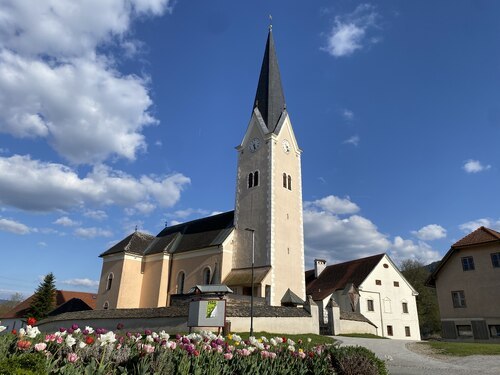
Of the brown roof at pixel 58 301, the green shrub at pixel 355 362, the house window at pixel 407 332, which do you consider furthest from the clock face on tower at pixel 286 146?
the brown roof at pixel 58 301

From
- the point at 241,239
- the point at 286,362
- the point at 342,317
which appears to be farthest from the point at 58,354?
the point at 241,239

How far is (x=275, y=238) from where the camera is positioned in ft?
106

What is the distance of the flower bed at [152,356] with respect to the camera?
221 inches

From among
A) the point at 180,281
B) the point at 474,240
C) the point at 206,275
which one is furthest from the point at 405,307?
the point at 180,281

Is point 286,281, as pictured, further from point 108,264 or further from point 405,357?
point 108,264

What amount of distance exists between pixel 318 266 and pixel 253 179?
691 inches

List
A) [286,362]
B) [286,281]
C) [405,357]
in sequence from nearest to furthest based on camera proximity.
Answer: [286,362] → [405,357] → [286,281]

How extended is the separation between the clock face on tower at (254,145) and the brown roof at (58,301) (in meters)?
31.3

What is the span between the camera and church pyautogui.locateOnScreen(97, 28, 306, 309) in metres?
32.0

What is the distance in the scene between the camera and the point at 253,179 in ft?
120

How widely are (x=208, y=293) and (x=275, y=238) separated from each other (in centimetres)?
1392

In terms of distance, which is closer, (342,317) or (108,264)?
(342,317)

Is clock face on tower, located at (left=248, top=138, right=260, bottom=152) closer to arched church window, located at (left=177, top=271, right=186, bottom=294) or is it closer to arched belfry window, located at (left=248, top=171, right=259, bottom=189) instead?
arched belfry window, located at (left=248, top=171, right=259, bottom=189)

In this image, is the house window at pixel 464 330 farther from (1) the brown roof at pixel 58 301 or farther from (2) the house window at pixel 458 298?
(1) the brown roof at pixel 58 301
